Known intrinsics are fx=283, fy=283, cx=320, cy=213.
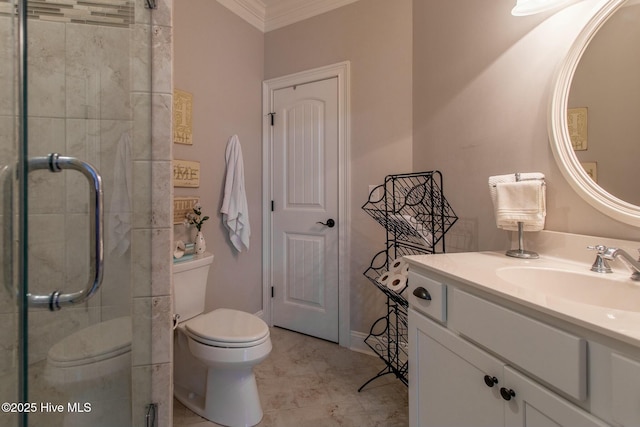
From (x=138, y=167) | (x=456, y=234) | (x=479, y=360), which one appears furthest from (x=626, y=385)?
(x=138, y=167)

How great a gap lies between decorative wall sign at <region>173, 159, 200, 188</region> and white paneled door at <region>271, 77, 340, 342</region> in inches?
27.6

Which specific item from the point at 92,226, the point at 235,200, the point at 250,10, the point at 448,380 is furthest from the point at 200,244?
the point at 250,10

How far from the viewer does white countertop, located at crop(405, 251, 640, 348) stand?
0.53m

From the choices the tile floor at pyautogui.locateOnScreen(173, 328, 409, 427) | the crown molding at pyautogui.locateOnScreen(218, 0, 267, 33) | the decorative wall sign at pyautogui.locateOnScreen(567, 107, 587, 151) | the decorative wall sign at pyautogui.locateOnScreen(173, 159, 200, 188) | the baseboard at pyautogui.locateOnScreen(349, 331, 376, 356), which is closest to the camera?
the decorative wall sign at pyautogui.locateOnScreen(567, 107, 587, 151)

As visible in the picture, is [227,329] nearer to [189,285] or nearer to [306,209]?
[189,285]

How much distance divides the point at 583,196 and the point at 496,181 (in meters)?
0.28

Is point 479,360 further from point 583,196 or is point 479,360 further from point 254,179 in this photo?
point 254,179

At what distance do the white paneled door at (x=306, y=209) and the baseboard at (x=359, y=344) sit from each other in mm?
154

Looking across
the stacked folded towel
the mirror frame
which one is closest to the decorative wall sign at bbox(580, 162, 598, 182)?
the mirror frame

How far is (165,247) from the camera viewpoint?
41.5 inches

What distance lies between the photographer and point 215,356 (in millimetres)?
1341

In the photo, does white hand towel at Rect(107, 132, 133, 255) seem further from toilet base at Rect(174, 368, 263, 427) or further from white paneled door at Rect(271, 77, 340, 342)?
white paneled door at Rect(271, 77, 340, 342)

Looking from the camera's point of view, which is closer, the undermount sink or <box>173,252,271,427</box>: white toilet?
the undermount sink

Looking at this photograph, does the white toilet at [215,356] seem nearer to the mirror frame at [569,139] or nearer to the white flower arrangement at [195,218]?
the white flower arrangement at [195,218]
